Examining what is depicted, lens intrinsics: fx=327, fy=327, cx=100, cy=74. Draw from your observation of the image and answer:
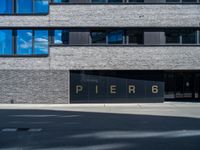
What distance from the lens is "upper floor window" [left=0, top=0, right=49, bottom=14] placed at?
25.8 m

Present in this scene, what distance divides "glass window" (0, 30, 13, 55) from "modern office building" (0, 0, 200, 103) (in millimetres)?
80

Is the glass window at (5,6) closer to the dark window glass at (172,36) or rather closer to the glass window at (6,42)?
the glass window at (6,42)

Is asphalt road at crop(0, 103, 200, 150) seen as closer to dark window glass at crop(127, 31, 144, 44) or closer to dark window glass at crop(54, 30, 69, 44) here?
dark window glass at crop(127, 31, 144, 44)

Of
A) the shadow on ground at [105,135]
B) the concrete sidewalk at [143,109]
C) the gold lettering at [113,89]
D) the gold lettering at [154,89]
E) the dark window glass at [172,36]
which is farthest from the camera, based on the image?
the dark window glass at [172,36]

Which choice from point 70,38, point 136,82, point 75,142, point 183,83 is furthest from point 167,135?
point 183,83

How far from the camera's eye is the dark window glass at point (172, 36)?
2548 centimetres

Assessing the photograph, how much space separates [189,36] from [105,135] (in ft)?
55.4

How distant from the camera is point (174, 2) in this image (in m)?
25.4

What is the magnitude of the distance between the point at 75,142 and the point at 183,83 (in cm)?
1967

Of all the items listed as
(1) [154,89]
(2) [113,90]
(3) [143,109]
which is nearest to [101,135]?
(3) [143,109]

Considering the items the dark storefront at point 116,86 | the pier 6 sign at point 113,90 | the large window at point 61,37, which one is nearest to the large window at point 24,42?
the large window at point 61,37

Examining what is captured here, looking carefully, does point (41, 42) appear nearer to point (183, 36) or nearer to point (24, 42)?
point (24, 42)

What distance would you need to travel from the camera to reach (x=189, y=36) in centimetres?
2553

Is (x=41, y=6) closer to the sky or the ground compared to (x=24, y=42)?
closer to the sky
